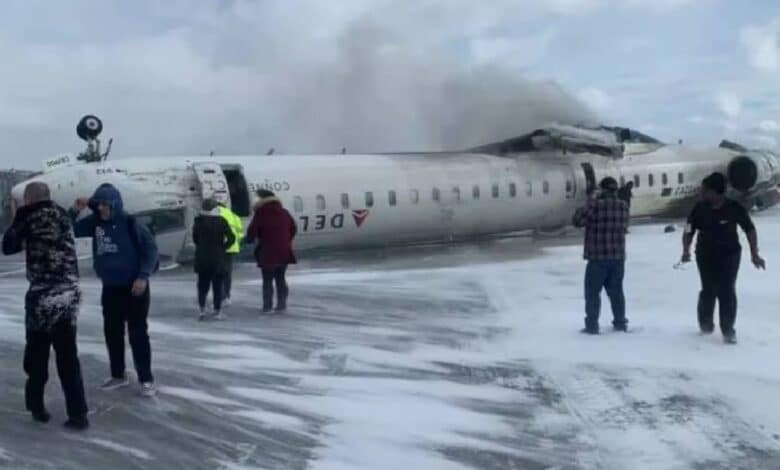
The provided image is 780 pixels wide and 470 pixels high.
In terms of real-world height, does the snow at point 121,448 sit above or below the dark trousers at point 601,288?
below

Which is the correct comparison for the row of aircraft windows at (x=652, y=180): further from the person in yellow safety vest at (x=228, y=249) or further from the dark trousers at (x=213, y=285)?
the dark trousers at (x=213, y=285)

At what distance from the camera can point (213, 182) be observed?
66.0 ft

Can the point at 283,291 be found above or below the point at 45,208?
below

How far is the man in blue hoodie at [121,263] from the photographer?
755 cm

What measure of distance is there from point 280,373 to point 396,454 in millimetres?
2837

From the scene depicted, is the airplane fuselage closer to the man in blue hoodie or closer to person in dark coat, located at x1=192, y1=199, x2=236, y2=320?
person in dark coat, located at x1=192, y1=199, x2=236, y2=320

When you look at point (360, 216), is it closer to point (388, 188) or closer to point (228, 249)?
point (388, 188)

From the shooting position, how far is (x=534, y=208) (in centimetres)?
2522

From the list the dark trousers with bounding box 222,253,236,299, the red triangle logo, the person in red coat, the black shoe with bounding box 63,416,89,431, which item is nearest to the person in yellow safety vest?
the dark trousers with bounding box 222,253,236,299

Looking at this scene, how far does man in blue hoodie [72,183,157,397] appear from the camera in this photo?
755 centimetres

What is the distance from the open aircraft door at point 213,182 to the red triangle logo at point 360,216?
316cm

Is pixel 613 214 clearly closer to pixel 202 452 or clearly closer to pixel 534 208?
pixel 202 452

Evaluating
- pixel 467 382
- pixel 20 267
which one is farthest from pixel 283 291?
pixel 20 267

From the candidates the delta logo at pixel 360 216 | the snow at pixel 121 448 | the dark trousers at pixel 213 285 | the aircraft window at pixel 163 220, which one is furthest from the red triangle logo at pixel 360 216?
the snow at pixel 121 448
